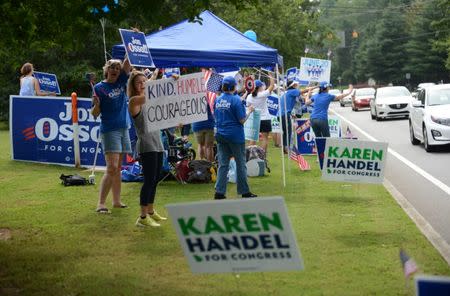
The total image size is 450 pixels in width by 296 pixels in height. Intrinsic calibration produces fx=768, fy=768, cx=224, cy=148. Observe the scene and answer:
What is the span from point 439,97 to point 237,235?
15.8 m

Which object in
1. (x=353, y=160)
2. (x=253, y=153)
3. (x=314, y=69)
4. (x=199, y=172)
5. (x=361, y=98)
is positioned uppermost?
(x=314, y=69)

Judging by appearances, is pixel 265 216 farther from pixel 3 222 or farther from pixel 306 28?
pixel 306 28

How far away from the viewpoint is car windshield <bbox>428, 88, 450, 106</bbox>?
19.3 m

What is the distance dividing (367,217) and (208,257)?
4987 millimetres

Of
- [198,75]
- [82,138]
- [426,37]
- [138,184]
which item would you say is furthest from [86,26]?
[426,37]

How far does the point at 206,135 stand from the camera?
1448 centimetres

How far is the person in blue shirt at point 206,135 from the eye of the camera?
46.9 ft

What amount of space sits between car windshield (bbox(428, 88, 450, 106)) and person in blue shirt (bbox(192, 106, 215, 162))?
7.33m

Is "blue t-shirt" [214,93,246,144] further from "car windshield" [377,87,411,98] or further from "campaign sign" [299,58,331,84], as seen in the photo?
"car windshield" [377,87,411,98]

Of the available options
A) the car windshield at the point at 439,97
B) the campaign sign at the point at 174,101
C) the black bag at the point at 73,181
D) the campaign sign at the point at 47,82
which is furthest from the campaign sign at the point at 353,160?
the car windshield at the point at 439,97

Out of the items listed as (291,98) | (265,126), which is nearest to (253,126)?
(265,126)

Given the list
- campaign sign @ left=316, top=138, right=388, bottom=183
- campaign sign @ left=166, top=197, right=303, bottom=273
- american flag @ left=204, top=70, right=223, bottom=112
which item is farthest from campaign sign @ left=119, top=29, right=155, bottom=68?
campaign sign @ left=166, top=197, right=303, bottom=273

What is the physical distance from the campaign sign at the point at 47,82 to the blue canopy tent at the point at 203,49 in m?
5.24

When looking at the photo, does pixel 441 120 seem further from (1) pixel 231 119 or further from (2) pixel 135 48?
(2) pixel 135 48
